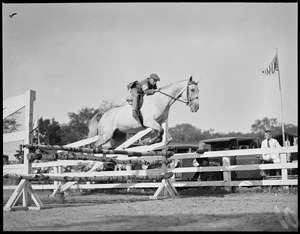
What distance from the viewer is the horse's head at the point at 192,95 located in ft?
25.3

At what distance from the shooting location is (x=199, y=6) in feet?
24.6

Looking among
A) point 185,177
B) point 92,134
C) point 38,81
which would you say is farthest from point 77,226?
point 185,177

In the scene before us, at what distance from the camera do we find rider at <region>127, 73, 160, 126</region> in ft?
26.0

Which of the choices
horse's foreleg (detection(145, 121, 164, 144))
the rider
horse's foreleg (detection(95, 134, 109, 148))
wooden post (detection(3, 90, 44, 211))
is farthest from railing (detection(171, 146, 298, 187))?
wooden post (detection(3, 90, 44, 211))

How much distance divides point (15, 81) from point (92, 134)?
10.4 ft

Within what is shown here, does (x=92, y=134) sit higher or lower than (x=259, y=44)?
lower

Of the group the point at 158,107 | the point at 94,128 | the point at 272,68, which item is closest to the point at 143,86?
the point at 158,107

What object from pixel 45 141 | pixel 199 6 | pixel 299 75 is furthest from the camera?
pixel 45 141

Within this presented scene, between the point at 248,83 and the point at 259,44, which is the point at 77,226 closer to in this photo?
the point at 259,44

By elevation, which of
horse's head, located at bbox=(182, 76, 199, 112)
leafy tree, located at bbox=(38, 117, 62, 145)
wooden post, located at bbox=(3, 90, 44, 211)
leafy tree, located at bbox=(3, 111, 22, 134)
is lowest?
wooden post, located at bbox=(3, 90, 44, 211)

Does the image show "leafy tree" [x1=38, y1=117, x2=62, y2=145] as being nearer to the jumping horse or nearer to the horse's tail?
the horse's tail

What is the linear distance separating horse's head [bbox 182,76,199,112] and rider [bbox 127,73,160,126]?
23.8 inches

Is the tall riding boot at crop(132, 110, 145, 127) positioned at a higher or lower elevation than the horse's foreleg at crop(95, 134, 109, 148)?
higher

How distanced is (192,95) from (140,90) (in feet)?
3.36
